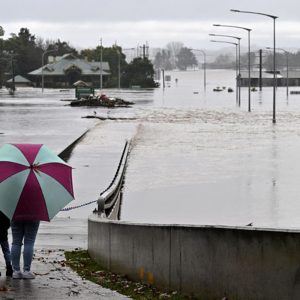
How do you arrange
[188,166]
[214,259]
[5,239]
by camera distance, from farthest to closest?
[188,166] → [5,239] → [214,259]

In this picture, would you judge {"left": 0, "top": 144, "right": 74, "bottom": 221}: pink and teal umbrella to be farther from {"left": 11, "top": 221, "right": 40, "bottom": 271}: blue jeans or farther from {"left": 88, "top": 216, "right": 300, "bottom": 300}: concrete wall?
{"left": 88, "top": 216, "right": 300, "bottom": 300}: concrete wall

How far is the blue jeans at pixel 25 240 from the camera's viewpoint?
12.3 m

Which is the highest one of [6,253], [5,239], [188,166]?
[5,239]

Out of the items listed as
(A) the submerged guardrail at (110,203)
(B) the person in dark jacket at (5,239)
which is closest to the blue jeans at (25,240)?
(B) the person in dark jacket at (5,239)

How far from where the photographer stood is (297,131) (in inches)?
2306

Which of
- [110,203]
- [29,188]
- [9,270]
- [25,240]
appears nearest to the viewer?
[29,188]

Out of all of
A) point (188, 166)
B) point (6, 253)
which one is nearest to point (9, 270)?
point (6, 253)

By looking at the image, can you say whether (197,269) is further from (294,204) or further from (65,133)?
(65,133)

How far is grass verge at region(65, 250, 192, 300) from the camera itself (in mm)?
11406

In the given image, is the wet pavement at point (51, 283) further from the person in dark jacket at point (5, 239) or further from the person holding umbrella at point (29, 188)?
the person holding umbrella at point (29, 188)

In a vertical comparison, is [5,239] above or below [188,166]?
above

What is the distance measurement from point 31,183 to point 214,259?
2.60 m

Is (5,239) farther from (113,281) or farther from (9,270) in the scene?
(113,281)

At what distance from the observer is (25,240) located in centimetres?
1235
